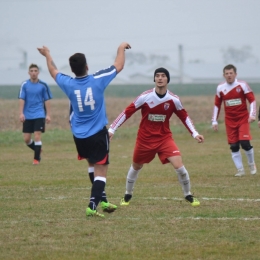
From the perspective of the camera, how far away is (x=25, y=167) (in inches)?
672

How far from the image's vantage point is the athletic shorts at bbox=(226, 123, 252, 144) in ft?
47.6

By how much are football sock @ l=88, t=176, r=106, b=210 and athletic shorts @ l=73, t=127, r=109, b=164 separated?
24 cm

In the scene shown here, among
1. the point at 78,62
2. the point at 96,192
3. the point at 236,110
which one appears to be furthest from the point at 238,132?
the point at 78,62

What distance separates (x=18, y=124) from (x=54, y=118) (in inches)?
200

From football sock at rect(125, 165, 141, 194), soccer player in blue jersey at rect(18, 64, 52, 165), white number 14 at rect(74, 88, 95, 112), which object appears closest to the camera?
white number 14 at rect(74, 88, 95, 112)

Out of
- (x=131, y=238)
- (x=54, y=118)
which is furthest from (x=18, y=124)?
(x=131, y=238)

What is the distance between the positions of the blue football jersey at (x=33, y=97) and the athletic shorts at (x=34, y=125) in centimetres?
10

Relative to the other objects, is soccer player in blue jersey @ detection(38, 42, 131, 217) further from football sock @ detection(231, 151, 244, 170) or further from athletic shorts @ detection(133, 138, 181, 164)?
football sock @ detection(231, 151, 244, 170)

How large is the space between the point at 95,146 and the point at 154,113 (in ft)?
4.98

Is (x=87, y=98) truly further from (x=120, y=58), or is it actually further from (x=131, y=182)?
(x=131, y=182)

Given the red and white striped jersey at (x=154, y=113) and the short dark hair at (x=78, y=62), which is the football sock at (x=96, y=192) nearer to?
the red and white striped jersey at (x=154, y=113)

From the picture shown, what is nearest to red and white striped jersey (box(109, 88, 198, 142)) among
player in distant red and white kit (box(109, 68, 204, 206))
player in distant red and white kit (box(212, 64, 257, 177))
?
player in distant red and white kit (box(109, 68, 204, 206))

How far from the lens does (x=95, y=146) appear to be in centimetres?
912

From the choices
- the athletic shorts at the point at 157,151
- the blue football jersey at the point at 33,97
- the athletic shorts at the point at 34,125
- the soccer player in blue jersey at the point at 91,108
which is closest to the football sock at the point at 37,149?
the athletic shorts at the point at 34,125
